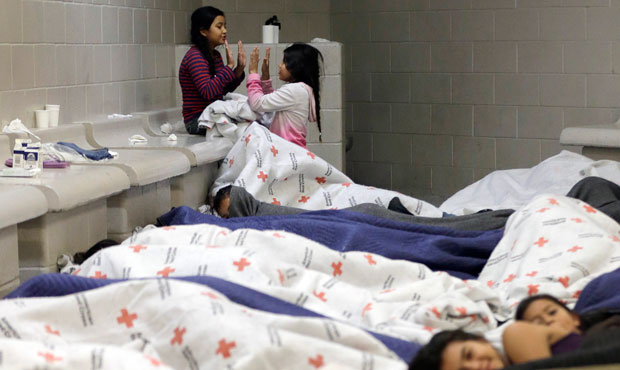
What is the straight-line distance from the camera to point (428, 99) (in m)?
6.79

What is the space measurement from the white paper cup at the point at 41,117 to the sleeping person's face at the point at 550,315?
9.01ft

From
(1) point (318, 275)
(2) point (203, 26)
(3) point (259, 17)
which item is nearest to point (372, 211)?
(1) point (318, 275)

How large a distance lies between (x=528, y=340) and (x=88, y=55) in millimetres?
3418

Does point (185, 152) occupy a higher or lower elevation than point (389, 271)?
higher

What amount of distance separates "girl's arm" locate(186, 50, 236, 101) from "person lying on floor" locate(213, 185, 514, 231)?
1059mm

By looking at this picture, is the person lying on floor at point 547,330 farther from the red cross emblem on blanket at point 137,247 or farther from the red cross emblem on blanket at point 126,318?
the red cross emblem on blanket at point 137,247

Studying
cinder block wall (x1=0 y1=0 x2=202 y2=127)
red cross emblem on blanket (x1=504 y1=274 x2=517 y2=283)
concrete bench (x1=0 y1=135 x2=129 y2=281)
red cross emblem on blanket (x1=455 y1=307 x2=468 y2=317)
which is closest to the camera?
red cross emblem on blanket (x1=455 y1=307 x2=468 y2=317)

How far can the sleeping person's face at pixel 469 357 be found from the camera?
69.3 inches

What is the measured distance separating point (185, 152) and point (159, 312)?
2223 mm

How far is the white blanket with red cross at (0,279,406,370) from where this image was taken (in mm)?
1810

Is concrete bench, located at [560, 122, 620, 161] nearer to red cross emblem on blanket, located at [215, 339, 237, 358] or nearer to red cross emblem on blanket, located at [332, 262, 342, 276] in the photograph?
red cross emblem on blanket, located at [332, 262, 342, 276]

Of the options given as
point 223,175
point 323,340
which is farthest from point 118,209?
point 323,340

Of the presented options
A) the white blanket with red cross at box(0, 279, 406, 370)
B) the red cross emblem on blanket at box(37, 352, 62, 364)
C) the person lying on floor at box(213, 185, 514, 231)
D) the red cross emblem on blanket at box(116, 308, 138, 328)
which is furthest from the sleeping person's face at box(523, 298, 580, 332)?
the person lying on floor at box(213, 185, 514, 231)

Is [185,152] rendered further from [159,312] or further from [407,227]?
[159,312]
